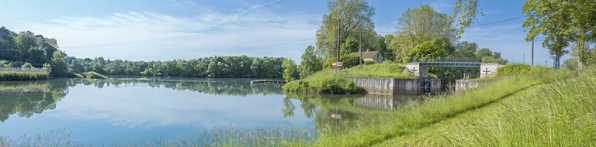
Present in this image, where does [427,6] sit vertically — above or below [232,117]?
above

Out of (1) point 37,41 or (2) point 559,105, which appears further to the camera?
(1) point 37,41

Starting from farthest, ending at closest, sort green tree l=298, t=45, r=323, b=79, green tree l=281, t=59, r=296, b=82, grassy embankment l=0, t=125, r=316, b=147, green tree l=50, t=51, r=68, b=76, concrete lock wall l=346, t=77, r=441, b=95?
green tree l=50, t=51, r=68, b=76
green tree l=298, t=45, r=323, b=79
green tree l=281, t=59, r=296, b=82
concrete lock wall l=346, t=77, r=441, b=95
grassy embankment l=0, t=125, r=316, b=147

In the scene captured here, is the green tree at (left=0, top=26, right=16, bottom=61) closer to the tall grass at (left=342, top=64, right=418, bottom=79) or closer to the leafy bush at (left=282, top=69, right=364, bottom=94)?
the leafy bush at (left=282, top=69, right=364, bottom=94)

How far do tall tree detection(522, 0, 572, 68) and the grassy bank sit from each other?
164ft

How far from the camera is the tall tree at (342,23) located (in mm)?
44750

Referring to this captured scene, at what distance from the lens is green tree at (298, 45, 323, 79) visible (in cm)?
3951

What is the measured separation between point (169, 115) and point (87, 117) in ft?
10.3

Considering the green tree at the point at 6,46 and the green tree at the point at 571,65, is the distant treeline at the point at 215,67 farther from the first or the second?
the green tree at the point at 571,65

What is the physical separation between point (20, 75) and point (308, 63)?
115ft

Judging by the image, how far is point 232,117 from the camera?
13.8 m

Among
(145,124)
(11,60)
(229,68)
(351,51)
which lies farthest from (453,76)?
(11,60)

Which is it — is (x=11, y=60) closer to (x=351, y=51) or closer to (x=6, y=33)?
(x=6, y=33)

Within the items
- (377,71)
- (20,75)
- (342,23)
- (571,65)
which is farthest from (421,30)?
(20,75)

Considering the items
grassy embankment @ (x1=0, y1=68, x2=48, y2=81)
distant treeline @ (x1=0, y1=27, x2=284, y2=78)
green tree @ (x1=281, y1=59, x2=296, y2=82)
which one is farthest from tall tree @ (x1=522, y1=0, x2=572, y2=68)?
distant treeline @ (x1=0, y1=27, x2=284, y2=78)
